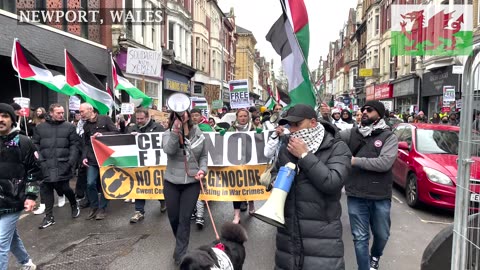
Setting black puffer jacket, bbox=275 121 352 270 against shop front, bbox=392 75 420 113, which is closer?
black puffer jacket, bbox=275 121 352 270

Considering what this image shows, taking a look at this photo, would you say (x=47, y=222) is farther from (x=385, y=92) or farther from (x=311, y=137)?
(x=385, y=92)

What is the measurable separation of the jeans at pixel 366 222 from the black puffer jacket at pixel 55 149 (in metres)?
4.73

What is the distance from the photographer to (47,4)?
14531 millimetres

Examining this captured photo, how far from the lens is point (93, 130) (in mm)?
7219

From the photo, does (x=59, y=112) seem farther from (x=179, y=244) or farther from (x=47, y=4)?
(x=47, y=4)

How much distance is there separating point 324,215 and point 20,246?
3.49 metres

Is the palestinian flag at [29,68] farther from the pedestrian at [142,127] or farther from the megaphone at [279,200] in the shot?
the megaphone at [279,200]

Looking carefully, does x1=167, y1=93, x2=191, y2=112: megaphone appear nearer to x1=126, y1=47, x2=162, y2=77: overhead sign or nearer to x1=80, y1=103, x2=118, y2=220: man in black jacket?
x1=80, y1=103, x2=118, y2=220: man in black jacket

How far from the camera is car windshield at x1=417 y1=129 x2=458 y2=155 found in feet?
25.3

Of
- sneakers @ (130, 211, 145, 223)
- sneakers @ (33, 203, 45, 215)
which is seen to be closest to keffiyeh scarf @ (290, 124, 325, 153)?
sneakers @ (130, 211, 145, 223)

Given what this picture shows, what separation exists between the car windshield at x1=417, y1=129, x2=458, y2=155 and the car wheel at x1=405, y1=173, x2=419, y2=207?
587 mm

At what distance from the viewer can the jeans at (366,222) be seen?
3.98 metres

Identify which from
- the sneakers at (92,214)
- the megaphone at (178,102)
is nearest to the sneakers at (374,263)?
the megaphone at (178,102)

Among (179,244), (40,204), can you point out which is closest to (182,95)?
(179,244)
